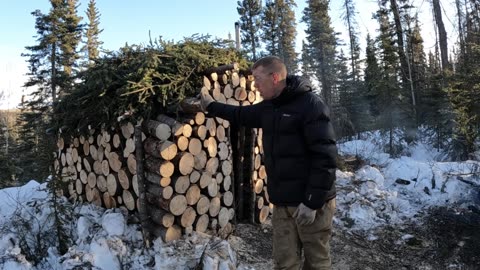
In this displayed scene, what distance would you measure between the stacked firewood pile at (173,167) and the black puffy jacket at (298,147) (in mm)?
1663

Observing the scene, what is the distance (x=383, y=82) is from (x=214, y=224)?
1595cm

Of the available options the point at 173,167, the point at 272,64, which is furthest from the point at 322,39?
the point at 272,64

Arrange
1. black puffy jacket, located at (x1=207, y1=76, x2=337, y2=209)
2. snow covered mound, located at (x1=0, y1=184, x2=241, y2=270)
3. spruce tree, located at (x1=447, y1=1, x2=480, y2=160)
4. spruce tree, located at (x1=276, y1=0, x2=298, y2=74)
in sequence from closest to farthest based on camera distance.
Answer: black puffy jacket, located at (x1=207, y1=76, x2=337, y2=209), snow covered mound, located at (x1=0, y1=184, x2=241, y2=270), spruce tree, located at (x1=447, y1=1, x2=480, y2=160), spruce tree, located at (x1=276, y1=0, x2=298, y2=74)

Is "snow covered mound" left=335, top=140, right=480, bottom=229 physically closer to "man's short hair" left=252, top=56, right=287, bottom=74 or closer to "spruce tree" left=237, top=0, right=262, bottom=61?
"man's short hair" left=252, top=56, right=287, bottom=74

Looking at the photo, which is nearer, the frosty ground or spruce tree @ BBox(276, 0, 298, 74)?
the frosty ground

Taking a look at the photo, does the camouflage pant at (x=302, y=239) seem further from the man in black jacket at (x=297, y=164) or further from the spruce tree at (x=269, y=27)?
the spruce tree at (x=269, y=27)

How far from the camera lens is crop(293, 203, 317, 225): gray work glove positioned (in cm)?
271

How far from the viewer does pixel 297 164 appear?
2840mm

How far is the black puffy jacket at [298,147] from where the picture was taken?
2678 mm

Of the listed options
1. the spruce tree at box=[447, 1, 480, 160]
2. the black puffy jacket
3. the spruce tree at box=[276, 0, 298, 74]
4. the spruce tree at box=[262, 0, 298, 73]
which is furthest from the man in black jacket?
the spruce tree at box=[276, 0, 298, 74]

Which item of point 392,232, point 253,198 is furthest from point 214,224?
point 392,232

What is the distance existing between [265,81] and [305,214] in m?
1.10

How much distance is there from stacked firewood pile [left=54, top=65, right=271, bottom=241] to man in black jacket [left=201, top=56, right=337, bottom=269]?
5.44ft

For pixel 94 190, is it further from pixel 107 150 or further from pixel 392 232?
pixel 392 232
